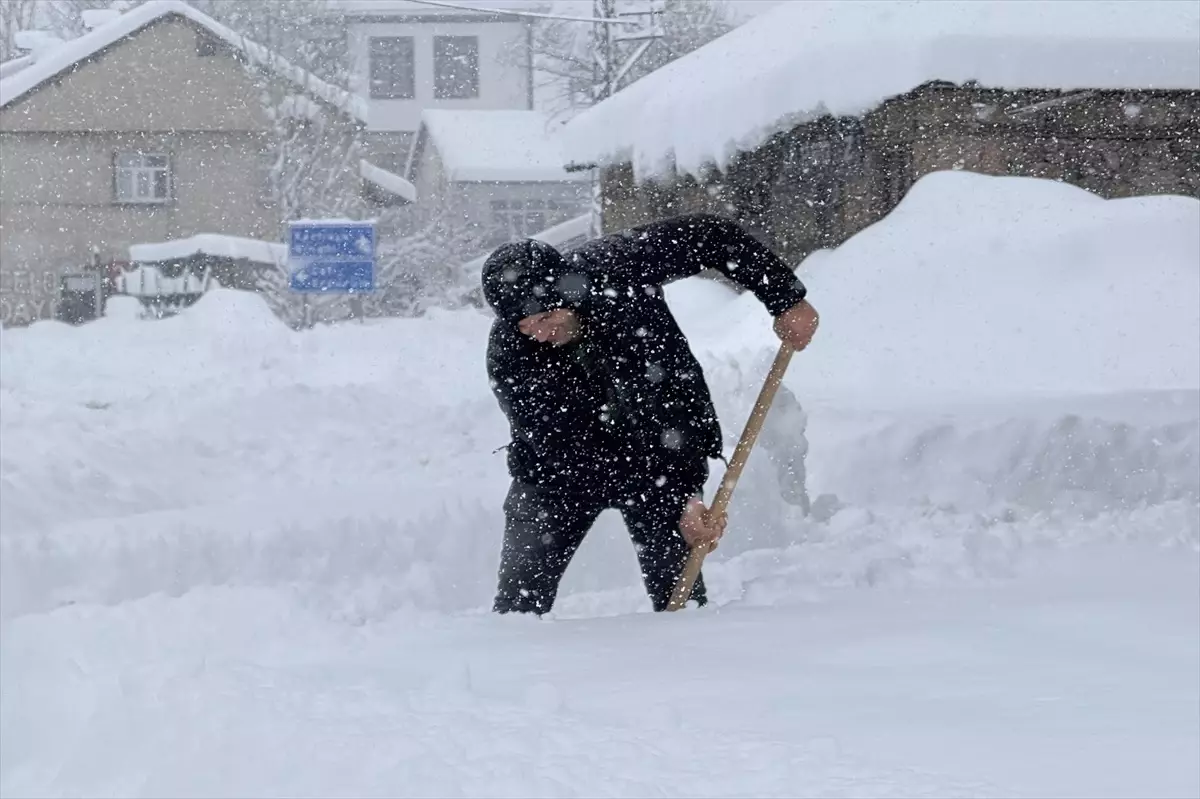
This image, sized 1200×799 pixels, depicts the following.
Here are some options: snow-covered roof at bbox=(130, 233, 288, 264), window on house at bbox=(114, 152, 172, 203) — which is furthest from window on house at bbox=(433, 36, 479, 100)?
snow-covered roof at bbox=(130, 233, 288, 264)

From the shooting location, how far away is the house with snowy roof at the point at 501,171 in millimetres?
35938

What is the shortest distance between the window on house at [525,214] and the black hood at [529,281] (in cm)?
3329

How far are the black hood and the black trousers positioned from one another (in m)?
0.63

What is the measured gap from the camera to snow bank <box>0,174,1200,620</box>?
5926mm

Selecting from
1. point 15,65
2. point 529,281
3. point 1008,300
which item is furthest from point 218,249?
point 529,281

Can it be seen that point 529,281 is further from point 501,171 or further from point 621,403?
point 501,171

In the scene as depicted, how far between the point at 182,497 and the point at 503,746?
5470mm

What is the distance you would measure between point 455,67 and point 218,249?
1838 cm

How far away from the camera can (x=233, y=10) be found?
3462 cm

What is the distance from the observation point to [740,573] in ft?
17.6

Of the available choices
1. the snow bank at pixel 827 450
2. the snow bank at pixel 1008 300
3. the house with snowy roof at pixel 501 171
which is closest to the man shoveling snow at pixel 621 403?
the snow bank at pixel 827 450

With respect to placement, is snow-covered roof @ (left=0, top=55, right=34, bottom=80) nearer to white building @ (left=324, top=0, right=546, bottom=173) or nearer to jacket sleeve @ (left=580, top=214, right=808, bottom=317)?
white building @ (left=324, top=0, right=546, bottom=173)

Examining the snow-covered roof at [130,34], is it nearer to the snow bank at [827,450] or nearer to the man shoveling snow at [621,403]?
the snow bank at [827,450]

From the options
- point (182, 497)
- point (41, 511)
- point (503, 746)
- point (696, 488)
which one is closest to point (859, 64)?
point (182, 497)
